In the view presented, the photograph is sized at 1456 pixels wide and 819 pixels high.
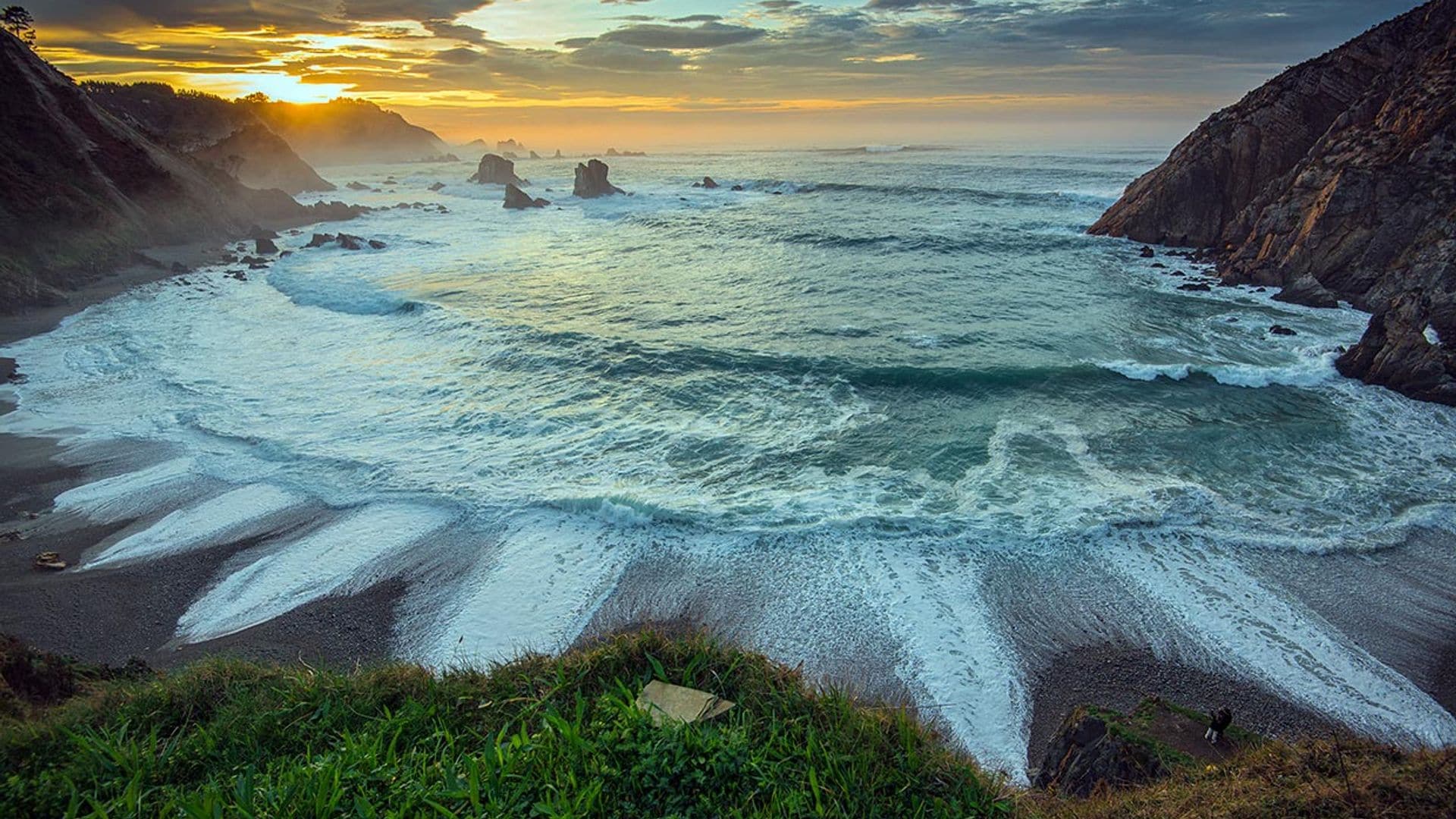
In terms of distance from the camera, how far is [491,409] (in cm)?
1877

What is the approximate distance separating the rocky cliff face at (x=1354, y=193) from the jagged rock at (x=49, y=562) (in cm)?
3113

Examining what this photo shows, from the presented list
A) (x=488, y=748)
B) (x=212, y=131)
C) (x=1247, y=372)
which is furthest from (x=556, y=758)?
(x=212, y=131)

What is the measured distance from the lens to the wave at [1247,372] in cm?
1941

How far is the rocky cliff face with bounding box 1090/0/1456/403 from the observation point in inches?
755

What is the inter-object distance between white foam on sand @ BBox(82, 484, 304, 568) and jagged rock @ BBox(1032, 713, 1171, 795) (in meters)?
14.2

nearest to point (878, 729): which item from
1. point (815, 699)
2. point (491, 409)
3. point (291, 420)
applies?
point (815, 699)

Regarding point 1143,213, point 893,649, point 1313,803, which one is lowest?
point 893,649

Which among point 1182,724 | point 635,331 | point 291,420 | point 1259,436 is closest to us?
point 1182,724

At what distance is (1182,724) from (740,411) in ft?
40.4

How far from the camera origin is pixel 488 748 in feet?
16.4

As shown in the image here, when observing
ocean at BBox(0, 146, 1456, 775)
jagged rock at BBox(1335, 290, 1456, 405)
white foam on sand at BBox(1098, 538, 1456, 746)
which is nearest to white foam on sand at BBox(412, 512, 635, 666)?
ocean at BBox(0, 146, 1456, 775)

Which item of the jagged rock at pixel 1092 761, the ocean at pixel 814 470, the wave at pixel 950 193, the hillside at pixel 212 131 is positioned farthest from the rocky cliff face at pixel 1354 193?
the hillside at pixel 212 131

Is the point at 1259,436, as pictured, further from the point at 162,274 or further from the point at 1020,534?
the point at 162,274

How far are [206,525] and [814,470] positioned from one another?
41.0 feet
